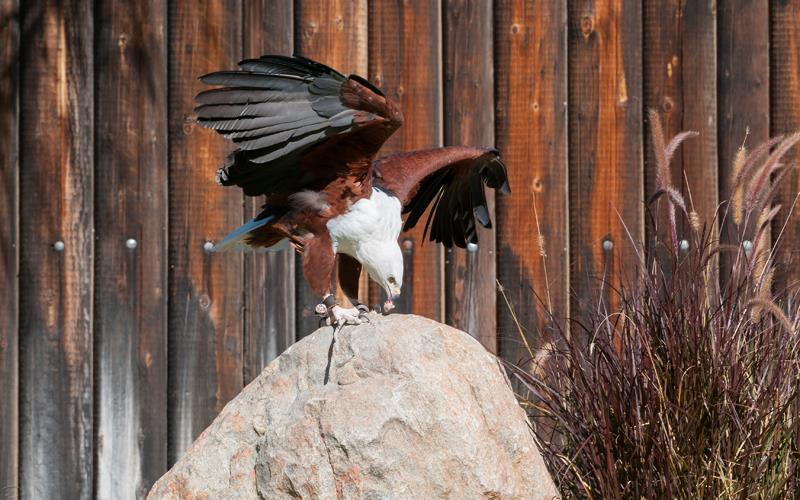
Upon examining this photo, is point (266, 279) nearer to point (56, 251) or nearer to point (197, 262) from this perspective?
point (197, 262)

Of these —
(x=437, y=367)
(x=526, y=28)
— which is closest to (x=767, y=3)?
(x=526, y=28)

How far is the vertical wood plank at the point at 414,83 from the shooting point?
167 inches

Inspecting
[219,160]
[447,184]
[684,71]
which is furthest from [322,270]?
[684,71]

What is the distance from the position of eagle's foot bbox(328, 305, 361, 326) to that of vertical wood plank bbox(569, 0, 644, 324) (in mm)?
1364

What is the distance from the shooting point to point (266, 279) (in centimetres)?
425

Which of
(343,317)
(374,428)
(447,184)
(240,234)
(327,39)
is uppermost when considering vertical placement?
(327,39)

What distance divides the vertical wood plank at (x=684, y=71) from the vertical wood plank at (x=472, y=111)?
616 millimetres

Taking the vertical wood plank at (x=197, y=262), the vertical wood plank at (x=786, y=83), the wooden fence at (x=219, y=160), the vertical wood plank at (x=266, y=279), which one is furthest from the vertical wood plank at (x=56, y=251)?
the vertical wood plank at (x=786, y=83)

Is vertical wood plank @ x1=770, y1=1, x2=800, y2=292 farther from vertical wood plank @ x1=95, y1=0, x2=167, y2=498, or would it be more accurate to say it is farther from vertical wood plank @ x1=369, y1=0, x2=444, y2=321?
vertical wood plank @ x1=95, y1=0, x2=167, y2=498

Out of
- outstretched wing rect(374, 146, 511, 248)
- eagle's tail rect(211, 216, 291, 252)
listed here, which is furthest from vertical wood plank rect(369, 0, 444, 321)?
eagle's tail rect(211, 216, 291, 252)

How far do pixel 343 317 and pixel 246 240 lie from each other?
1.85 ft

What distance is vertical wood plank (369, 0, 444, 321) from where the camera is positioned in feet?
14.0

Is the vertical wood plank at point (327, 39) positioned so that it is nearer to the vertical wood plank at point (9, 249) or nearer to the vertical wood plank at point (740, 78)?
the vertical wood plank at point (9, 249)

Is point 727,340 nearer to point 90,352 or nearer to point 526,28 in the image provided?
point 526,28
